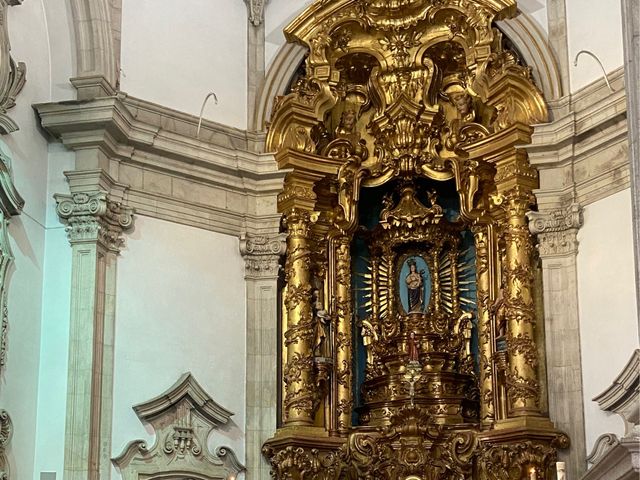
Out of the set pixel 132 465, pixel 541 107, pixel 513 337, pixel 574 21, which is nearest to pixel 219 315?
pixel 132 465

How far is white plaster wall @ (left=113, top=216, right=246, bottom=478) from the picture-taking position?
16.1m

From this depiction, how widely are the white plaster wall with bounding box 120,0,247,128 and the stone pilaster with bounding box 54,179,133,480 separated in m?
1.84

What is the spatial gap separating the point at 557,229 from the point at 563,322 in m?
1.25

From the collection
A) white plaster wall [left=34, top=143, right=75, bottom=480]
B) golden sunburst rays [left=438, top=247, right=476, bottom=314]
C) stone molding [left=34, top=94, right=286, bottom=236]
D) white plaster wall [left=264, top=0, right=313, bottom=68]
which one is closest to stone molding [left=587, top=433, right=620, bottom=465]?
golden sunburst rays [left=438, top=247, right=476, bottom=314]

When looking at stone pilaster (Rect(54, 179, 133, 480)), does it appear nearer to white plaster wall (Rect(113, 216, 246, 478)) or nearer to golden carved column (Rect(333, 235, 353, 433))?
white plaster wall (Rect(113, 216, 246, 478))

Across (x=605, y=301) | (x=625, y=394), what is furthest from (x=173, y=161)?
(x=625, y=394)

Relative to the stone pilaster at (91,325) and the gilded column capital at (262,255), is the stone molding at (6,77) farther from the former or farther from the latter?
the gilded column capital at (262,255)

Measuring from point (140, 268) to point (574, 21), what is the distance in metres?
6.82

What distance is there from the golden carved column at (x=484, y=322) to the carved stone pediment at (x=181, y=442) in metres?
3.46

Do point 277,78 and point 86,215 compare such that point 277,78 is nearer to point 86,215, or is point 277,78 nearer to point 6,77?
point 86,215

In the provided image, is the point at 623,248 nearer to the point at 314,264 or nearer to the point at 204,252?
the point at 314,264

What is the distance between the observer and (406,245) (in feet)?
61.0

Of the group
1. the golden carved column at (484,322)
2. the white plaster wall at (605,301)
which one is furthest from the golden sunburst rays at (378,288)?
the white plaster wall at (605,301)

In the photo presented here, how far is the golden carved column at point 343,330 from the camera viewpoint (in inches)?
688
